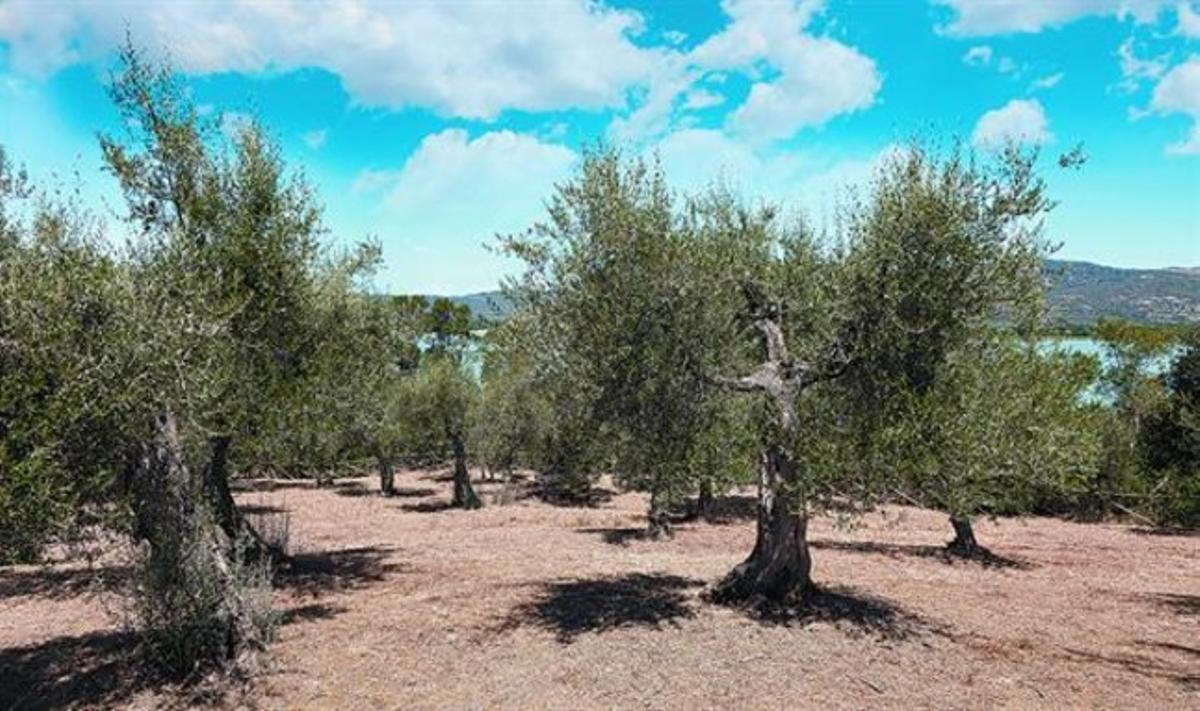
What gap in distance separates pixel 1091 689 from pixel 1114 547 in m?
19.2

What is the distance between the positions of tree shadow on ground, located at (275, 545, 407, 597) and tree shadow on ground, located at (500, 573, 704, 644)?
190 inches

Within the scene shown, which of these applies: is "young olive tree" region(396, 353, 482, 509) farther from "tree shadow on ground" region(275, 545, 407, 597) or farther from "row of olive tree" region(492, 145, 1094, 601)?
"row of olive tree" region(492, 145, 1094, 601)

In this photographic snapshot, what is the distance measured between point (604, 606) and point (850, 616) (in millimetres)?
5017

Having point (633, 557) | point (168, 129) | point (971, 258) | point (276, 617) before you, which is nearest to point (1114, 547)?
point (633, 557)

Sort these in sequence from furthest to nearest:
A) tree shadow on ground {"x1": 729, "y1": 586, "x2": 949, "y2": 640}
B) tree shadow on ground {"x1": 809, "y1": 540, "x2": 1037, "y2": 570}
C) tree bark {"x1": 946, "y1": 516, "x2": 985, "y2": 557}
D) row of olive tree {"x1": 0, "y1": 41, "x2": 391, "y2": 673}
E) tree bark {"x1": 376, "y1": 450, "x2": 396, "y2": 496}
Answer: tree bark {"x1": 376, "y1": 450, "x2": 396, "y2": 496} < tree bark {"x1": 946, "y1": 516, "x2": 985, "y2": 557} < tree shadow on ground {"x1": 809, "y1": 540, "x2": 1037, "y2": 570} < tree shadow on ground {"x1": 729, "y1": 586, "x2": 949, "y2": 640} < row of olive tree {"x1": 0, "y1": 41, "x2": 391, "y2": 673}

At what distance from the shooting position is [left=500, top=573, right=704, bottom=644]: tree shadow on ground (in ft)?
48.5

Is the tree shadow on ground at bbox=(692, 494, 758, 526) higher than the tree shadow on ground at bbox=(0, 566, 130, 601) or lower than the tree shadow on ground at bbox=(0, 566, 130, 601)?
lower

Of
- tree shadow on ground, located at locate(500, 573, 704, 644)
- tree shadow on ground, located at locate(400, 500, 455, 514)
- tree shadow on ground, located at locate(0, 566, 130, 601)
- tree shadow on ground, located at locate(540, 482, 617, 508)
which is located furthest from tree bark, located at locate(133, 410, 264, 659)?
tree shadow on ground, located at locate(540, 482, 617, 508)

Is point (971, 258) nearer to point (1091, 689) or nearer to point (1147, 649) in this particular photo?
point (1091, 689)

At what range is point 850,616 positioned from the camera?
15.1 metres

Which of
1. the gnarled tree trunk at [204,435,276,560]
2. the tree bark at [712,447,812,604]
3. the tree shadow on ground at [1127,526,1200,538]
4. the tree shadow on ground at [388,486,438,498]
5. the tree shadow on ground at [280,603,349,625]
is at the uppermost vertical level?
the gnarled tree trunk at [204,435,276,560]

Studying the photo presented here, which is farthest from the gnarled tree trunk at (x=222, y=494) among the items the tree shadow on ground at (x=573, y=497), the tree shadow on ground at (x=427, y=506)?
the tree shadow on ground at (x=573, y=497)

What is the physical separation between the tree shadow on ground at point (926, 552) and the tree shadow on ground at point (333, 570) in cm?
1352

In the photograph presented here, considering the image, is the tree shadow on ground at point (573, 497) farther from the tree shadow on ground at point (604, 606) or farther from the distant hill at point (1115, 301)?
the tree shadow on ground at point (604, 606)
